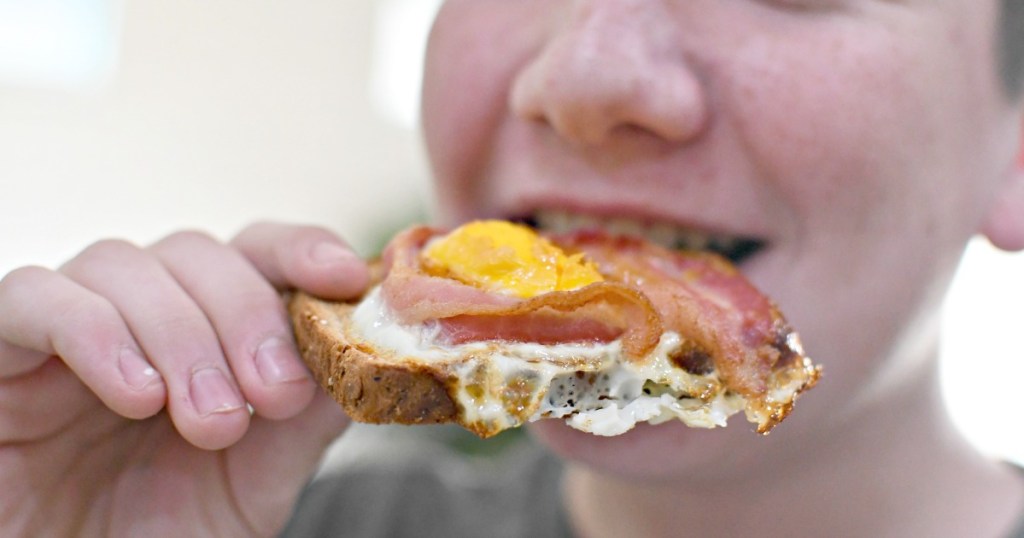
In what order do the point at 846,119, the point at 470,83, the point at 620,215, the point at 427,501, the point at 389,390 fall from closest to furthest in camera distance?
the point at 389,390, the point at 846,119, the point at 620,215, the point at 470,83, the point at 427,501

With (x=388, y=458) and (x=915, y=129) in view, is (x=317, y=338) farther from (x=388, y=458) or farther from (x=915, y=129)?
(x=388, y=458)

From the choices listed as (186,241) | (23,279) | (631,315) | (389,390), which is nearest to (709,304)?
(631,315)

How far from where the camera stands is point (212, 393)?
103cm

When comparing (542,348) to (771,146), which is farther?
(771,146)

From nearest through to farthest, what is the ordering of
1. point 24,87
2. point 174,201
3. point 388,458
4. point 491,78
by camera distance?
point 491,78 → point 388,458 → point 24,87 → point 174,201

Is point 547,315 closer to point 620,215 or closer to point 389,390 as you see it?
point 389,390

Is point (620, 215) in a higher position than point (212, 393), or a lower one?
higher

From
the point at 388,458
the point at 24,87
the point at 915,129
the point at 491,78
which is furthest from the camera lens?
the point at 24,87

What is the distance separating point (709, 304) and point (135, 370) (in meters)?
0.72

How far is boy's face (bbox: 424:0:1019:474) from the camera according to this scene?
3.71ft

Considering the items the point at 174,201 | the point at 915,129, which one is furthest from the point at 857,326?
the point at 174,201

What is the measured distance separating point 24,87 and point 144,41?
2.46 ft

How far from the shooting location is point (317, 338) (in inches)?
38.4

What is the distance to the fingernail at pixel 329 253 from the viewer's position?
1.15m
